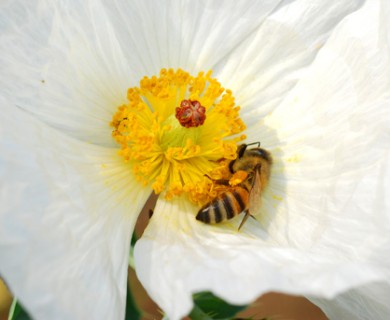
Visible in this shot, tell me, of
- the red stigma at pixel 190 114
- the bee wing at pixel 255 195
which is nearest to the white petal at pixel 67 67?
the red stigma at pixel 190 114

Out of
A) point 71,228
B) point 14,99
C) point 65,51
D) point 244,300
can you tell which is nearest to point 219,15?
point 65,51

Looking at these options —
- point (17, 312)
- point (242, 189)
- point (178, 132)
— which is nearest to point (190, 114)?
point (178, 132)

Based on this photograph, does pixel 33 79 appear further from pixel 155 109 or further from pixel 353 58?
pixel 353 58

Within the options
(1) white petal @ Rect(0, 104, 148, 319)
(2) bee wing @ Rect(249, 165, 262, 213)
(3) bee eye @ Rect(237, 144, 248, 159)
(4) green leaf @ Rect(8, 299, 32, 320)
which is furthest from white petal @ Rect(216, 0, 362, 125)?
(4) green leaf @ Rect(8, 299, 32, 320)

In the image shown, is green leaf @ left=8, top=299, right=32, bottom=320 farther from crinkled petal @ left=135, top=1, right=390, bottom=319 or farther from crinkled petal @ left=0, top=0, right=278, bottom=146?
crinkled petal @ left=0, top=0, right=278, bottom=146

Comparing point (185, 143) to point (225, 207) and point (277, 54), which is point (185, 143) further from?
point (277, 54)

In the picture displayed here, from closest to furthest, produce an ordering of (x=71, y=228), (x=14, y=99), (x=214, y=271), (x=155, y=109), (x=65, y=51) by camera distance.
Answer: (x=214, y=271) < (x=71, y=228) < (x=14, y=99) < (x=65, y=51) < (x=155, y=109)
